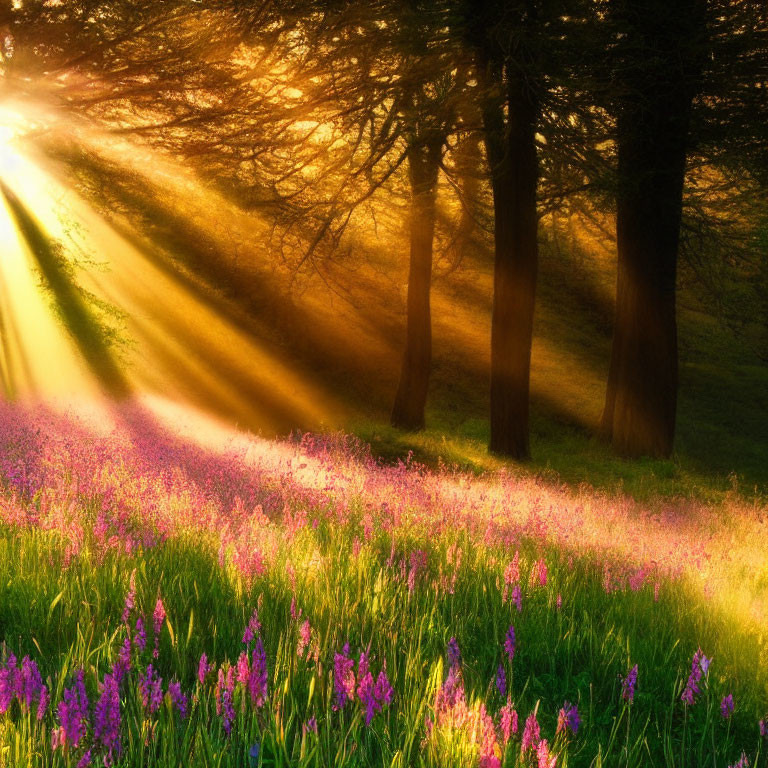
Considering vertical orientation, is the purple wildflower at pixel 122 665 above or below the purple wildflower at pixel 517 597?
above

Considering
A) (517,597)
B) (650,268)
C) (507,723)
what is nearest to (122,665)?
(507,723)

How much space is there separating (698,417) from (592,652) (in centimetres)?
2501

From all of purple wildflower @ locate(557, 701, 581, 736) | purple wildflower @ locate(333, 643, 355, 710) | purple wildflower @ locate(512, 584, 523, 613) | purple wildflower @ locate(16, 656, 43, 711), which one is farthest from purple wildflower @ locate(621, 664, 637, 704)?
purple wildflower @ locate(16, 656, 43, 711)

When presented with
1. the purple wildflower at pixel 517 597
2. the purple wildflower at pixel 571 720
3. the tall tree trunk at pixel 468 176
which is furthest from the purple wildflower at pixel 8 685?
the tall tree trunk at pixel 468 176

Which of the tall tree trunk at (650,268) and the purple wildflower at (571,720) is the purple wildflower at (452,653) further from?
the tall tree trunk at (650,268)

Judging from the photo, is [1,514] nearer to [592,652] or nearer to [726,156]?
[592,652]

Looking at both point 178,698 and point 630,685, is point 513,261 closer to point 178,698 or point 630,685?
point 630,685

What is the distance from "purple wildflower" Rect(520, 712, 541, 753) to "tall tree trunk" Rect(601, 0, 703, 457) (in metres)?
12.6

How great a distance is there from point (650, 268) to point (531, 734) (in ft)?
43.7

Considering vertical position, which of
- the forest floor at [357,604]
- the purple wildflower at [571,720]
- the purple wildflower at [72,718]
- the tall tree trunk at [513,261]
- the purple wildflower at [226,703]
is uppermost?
the tall tree trunk at [513,261]

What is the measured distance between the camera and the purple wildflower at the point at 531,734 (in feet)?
5.49

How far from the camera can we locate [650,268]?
45.2 feet

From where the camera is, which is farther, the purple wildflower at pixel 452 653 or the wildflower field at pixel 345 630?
the purple wildflower at pixel 452 653

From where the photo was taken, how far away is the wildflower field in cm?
175
